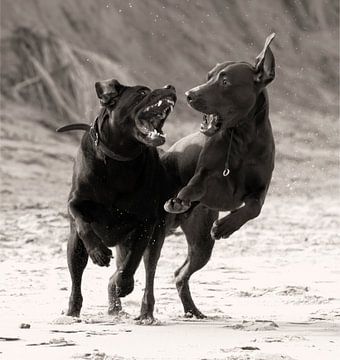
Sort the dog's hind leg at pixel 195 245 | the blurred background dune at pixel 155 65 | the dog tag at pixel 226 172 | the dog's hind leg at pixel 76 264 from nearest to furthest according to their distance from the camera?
the dog tag at pixel 226 172
the dog's hind leg at pixel 76 264
the dog's hind leg at pixel 195 245
the blurred background dune at pixel 155 65

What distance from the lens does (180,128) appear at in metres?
18.2

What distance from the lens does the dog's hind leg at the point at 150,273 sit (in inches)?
259

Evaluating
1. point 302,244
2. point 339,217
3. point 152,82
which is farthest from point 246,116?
point 152,82

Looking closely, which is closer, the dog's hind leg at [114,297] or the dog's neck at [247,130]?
→ the dog's neck at [247,130]

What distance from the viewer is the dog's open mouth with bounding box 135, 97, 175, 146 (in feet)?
20.6

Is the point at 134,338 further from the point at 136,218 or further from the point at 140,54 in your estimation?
the point at 140,54

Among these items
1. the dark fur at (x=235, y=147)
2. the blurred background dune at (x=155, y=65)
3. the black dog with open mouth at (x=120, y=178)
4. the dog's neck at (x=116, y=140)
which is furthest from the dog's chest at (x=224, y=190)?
the blurred background dune at (x=155, y=65)

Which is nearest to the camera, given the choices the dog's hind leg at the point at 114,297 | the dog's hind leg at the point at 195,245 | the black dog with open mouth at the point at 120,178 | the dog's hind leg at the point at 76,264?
the black dog with open mouth at the point at 120,178

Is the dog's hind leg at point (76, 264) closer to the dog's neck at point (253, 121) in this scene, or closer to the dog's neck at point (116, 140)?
the dog's neck at point (116, 140)

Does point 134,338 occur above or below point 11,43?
below

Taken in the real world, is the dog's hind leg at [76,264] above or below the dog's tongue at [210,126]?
below

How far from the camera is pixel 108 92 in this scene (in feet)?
21.1

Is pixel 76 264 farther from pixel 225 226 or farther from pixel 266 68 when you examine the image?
pixel 266 68

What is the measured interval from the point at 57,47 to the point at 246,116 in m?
12.9
